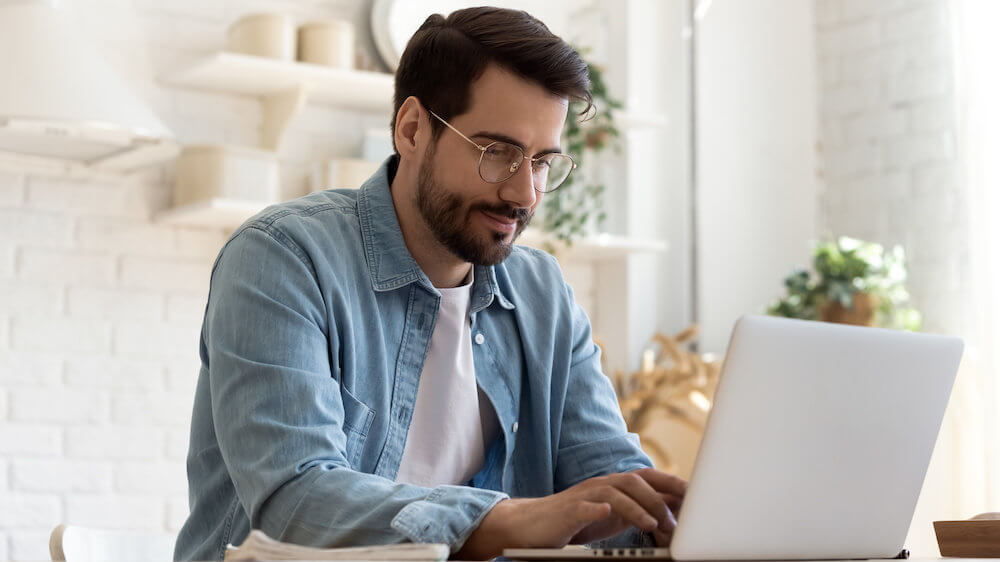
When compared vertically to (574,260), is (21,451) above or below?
below

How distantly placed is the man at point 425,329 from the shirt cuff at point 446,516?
0.11 m

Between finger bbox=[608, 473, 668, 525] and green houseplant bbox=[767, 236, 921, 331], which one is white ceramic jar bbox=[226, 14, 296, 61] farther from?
finger bbox=[608, 473, 668, 525]

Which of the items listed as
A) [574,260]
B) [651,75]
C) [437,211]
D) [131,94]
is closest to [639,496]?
[437,211]

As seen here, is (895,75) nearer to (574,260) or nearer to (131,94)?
(574,260)

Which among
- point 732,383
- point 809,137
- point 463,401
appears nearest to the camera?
point 732,383

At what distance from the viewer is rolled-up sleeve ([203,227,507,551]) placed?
1.01 meters

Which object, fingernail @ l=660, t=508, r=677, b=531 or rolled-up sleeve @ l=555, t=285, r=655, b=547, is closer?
fingernail @ l=660, t=508, r=677, b=531

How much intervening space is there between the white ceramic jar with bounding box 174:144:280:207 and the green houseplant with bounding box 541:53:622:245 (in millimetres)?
794

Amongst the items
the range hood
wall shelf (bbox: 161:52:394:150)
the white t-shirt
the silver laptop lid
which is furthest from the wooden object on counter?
wall shelf (bbox: 161:52:394:150)

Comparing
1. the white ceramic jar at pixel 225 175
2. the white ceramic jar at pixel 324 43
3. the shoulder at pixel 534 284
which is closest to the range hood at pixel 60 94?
the white ceramic jar at pixel 225 175

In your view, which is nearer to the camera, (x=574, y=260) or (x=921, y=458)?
(x=921, y=458)

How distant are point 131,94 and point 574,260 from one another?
1.47m

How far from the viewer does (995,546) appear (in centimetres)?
118

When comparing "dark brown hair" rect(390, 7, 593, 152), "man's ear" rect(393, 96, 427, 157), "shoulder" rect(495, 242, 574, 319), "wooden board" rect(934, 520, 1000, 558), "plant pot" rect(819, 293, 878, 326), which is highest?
"dark brown hair" rect(390, 7, 593, 152)
